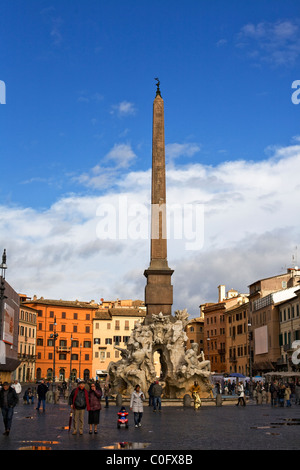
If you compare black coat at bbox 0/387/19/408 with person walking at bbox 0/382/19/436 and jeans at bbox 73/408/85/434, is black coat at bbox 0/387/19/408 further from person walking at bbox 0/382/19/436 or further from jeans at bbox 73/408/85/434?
jeans at bbox 73/408/85/434

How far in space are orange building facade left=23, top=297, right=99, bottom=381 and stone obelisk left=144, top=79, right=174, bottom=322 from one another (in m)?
52.4

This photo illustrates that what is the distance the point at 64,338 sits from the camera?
287 feet

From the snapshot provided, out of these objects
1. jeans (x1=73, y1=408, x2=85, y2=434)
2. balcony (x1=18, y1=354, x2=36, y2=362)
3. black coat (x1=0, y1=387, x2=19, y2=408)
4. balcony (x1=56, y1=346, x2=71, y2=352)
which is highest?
balcony (x1=56, y1=346, x2=71, y2=352)

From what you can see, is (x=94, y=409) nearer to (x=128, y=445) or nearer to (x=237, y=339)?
(x=128, y=445)

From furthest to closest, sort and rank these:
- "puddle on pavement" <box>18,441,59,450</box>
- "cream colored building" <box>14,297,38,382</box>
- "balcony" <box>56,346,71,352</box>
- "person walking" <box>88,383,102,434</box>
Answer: "balcony" <box>56,346,71,352</box> < "cream colored building" <box>14,297,38,382</box> < "person walking" <box>88,383,102,434</box> < "puddle on pavement" <box>18,441,59,450</box>

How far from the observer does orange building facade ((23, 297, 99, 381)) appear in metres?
84.6

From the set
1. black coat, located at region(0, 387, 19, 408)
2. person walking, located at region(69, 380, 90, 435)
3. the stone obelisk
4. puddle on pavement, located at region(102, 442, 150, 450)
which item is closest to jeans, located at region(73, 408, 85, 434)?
person walking, located at region(69, 380, 90, 435)

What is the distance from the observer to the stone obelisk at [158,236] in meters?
32.6

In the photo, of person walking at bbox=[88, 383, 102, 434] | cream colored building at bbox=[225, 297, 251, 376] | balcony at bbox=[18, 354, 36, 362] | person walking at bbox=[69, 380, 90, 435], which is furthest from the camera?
balcony at bbox=[18, 354, 36, 362]

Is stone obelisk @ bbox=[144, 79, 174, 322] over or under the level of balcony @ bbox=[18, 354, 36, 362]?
over

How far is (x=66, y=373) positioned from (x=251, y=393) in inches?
1864
